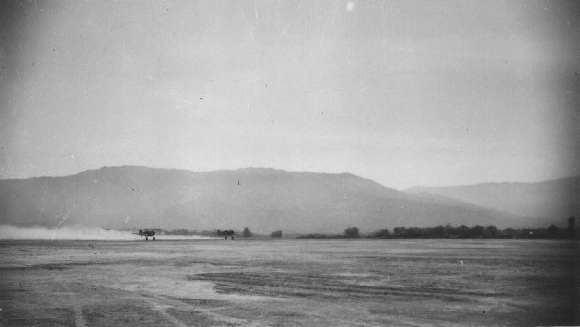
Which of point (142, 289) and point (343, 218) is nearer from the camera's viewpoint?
point (142, 289)

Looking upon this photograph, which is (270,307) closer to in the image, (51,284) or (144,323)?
(144,323)

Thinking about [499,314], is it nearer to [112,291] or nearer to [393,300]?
[393,300]

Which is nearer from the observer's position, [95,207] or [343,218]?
[95,207]

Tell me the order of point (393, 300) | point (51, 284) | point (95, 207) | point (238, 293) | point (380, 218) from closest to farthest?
point (393, 300), point (238, 293), point (51, 284), point (95, 207), point (380, 218)

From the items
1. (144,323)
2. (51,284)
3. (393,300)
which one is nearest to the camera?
(144,323)

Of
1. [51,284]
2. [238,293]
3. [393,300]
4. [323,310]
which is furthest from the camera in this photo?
[51,284]

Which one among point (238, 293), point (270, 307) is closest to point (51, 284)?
point (238, 293)

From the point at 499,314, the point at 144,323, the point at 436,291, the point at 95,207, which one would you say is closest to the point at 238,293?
the point at 144,323

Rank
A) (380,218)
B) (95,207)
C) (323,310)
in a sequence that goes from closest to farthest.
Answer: (323,310), (95,207), (380,218)
